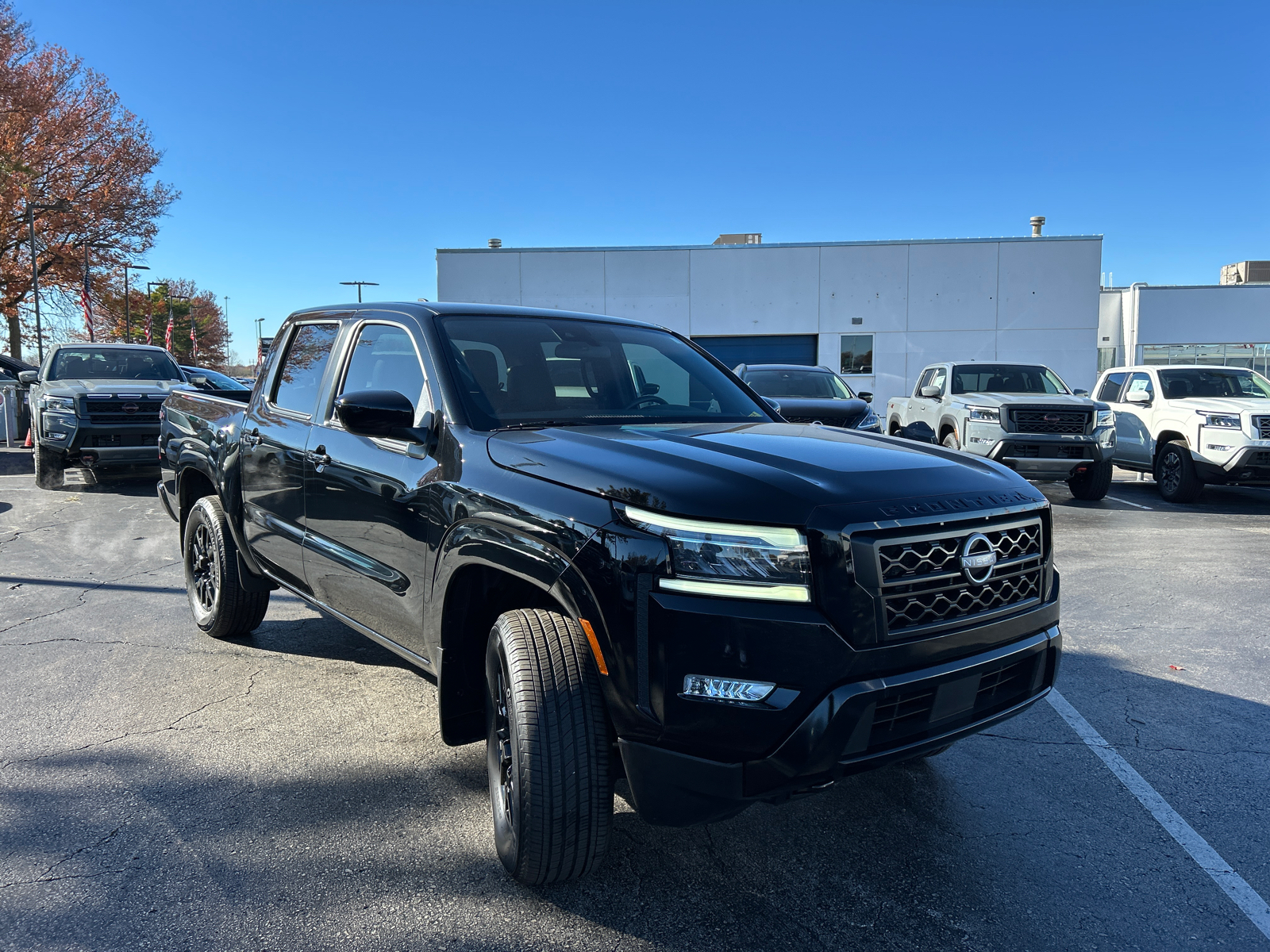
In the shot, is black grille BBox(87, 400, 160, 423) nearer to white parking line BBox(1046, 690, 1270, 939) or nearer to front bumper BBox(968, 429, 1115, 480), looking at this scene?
front bumper BBox(968, 429, 1115, 480)

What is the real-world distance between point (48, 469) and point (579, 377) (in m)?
10.2

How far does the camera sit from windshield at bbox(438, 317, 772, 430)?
3.33 metres

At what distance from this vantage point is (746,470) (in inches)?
99.6

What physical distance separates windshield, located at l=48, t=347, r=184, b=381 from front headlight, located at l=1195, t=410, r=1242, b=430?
13401 mm

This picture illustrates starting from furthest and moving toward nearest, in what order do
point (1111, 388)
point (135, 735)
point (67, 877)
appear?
point (1111, 388)
point (135, 735)
point (67, 877)

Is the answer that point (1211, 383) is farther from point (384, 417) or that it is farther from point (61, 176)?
point (61, 176)

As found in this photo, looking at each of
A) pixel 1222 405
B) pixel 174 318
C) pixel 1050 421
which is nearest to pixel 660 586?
pixel 1050 421

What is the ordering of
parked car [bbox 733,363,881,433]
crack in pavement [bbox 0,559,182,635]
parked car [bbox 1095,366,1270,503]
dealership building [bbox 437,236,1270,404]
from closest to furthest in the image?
1. crack in pavement [bbox 0,559,182,635]
2. parked car [bbox 1095,366,1270,503]
3. parked car [bbox 733,363,881,433]
4. dealership building [bbox 437,236,1270,404]

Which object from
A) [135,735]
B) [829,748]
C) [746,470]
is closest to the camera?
[829,748]

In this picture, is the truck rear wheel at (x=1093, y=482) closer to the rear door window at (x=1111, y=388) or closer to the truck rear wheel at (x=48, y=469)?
the rear door window at (x=1111, y=388)

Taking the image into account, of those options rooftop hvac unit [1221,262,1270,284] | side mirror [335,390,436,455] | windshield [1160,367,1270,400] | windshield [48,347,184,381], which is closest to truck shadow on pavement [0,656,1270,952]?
side mirror [335,390,436,455]

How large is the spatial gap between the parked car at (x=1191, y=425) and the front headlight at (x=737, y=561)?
10.1 meters

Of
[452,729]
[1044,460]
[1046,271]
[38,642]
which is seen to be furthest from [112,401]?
[1046,271]

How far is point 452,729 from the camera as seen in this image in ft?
10.0
